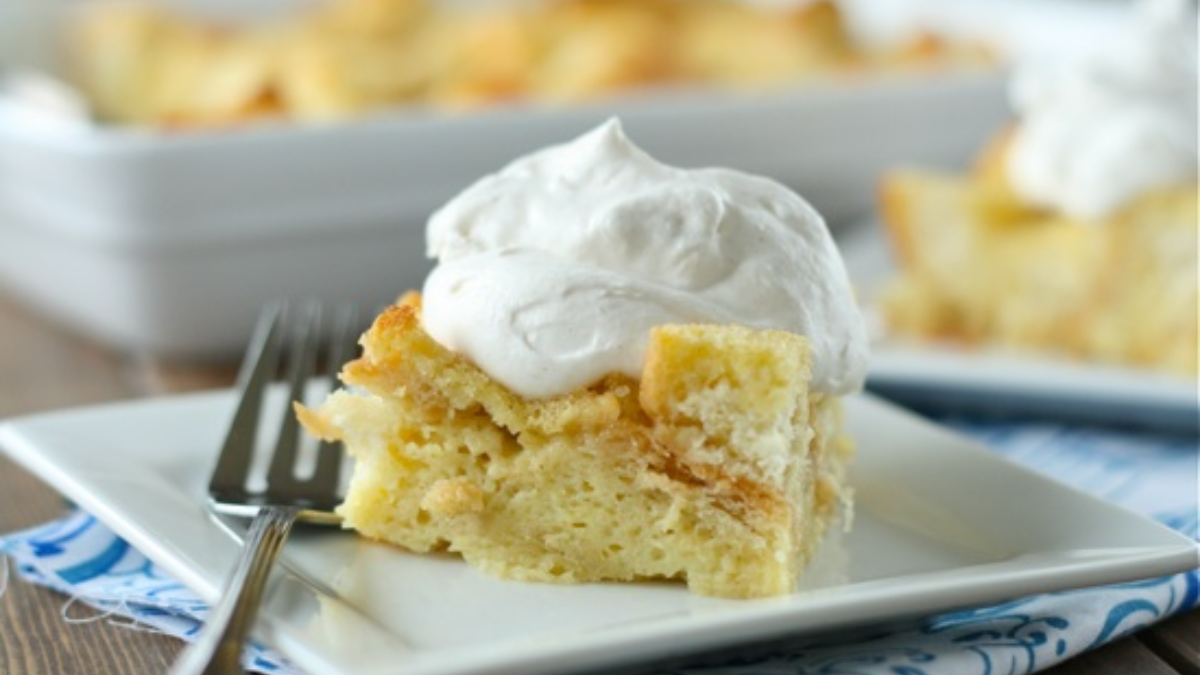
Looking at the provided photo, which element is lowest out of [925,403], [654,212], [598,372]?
[925,403]

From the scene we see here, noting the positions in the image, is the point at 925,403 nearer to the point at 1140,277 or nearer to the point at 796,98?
the point at 1140,277

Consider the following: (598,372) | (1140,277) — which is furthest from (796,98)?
(598,372)

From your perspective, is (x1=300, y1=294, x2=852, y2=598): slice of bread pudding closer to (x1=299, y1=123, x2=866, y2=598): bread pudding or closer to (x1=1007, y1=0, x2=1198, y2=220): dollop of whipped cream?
(x1=299, y1=123, x2=866, y2=598): bread pudding

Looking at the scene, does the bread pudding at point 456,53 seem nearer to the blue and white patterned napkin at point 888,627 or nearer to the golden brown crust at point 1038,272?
the golden brown crust at point 1038,272

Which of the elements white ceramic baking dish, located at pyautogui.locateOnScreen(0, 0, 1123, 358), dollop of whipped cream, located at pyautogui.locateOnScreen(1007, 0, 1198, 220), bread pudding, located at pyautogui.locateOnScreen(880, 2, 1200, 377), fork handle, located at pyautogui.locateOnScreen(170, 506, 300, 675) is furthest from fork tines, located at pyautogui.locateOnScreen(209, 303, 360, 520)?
dollop of whipped cream, located at pyautogui.locateOnScreen(1007, 0, 1198, 220)

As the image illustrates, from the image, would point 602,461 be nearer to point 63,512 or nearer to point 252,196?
point 63,512
